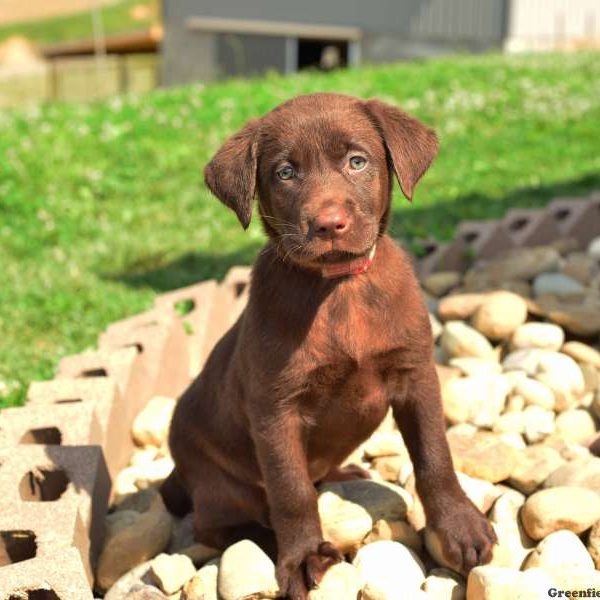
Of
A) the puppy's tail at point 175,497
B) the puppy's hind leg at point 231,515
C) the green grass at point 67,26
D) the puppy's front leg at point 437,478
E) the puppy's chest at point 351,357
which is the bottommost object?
the puppy's tail at point 175,497

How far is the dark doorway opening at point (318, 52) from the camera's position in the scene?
75.8ft

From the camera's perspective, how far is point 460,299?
17.7 feet

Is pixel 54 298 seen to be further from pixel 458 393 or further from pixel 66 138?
pixel 66 138

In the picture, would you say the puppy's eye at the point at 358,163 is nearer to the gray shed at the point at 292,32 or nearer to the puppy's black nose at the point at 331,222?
the puppy's black nose at the point at 331,222

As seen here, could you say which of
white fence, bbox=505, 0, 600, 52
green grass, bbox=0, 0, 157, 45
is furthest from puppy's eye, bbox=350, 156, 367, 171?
green grass, bbox=0, 0, 157, 45

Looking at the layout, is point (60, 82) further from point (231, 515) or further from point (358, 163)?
point (358, 163)

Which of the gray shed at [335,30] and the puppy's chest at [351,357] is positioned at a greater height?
the gray shed at [335,30]

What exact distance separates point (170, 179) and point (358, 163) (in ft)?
20.6

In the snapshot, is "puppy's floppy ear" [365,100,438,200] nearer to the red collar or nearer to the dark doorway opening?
the red collar

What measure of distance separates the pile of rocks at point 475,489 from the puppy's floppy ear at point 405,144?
1165mm

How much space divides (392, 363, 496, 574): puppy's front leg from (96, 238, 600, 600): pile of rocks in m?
0.08

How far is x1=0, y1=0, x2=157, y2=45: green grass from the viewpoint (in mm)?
30078

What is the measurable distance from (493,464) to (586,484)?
1.26 ft

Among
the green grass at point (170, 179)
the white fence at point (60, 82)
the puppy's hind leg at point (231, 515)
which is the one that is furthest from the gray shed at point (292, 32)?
the puppy's hind leg at point (231, 515)
